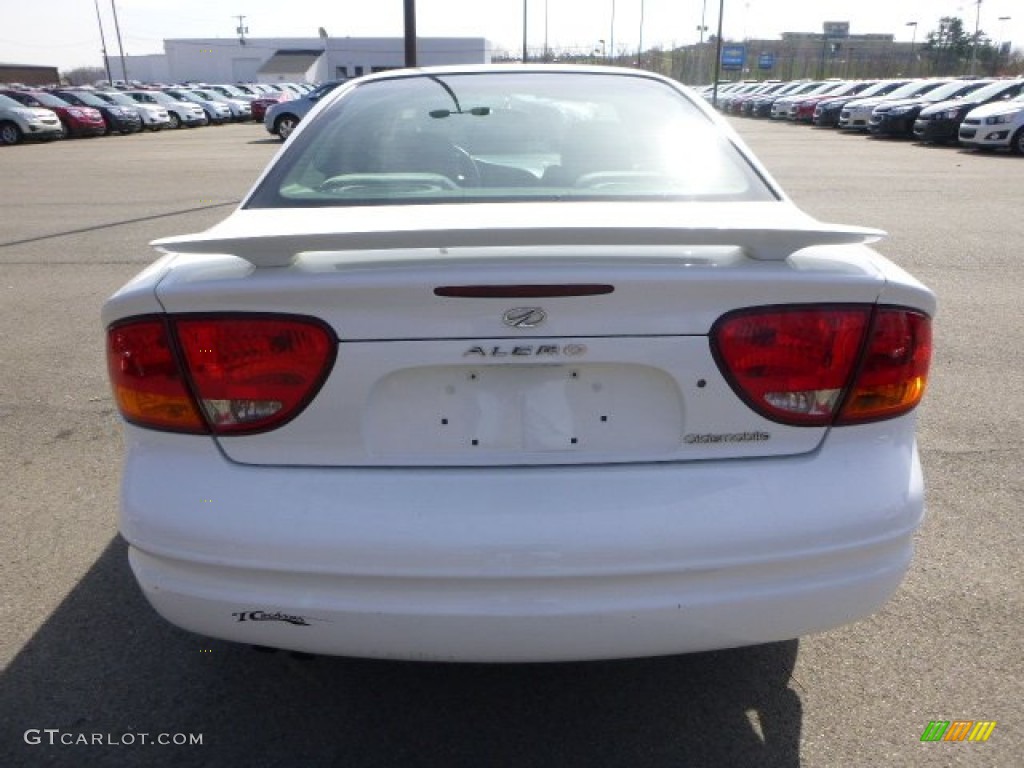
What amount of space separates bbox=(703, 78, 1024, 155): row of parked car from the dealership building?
156 feet

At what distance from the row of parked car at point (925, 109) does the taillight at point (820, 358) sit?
21.5 meters

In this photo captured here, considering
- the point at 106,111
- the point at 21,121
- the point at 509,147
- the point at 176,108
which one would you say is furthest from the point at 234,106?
the point at 509,147

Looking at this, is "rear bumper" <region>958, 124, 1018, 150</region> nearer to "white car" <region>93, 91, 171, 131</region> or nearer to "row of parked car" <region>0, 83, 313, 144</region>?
"row of parked car" <region>0, 83, 313, 144</region>

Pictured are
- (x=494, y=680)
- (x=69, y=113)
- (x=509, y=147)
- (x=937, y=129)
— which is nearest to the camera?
(x=494, y=680)

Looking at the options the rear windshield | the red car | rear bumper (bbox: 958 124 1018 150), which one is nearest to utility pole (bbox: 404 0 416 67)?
the rear windshield

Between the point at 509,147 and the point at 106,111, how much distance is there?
1323 inches

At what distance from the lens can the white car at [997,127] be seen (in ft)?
65.7

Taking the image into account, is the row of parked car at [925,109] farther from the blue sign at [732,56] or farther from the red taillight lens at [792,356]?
the blue sign at [732,56]

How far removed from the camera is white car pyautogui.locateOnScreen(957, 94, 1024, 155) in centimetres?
2002

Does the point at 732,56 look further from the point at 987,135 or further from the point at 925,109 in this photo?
the point at 987,135

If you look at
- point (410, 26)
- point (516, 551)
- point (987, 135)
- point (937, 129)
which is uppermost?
point (410, 26)

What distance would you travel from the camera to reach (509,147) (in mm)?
2947

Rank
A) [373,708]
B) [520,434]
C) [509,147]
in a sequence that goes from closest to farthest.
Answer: [520,434], [373,708], [509,147]

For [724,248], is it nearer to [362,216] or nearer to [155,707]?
[362,216]
